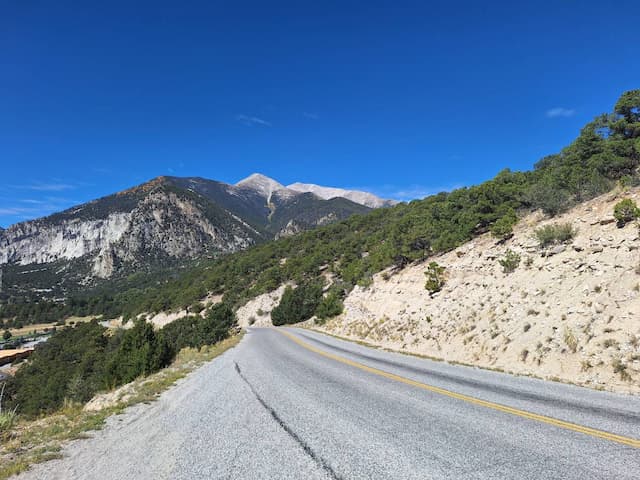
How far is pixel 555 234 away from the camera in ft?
56.6

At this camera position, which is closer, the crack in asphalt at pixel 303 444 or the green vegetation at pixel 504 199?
the crack in asphalt at pixel 303 444

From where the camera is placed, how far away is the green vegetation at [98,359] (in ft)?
80.7

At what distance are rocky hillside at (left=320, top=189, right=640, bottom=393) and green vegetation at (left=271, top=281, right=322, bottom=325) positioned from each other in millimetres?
25802

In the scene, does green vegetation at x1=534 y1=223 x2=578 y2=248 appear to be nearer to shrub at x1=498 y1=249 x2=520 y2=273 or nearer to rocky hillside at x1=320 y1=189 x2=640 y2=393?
rocky hillside at x1=320 y1=189 x2=640 y2=393

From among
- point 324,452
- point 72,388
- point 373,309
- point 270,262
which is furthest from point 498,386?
point 270,262

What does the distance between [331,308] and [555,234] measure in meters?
25.8

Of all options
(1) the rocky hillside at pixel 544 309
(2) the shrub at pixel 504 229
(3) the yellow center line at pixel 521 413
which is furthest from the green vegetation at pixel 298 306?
(3) the yellow center line at pixel 521 413

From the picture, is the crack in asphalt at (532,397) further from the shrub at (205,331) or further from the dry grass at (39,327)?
the dry grass at (39,327)

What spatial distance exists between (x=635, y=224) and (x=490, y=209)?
1467 centimetres

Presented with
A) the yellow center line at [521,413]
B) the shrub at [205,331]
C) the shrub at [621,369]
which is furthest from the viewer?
the shrub at [205,331]

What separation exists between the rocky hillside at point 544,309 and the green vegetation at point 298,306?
25.8 meters

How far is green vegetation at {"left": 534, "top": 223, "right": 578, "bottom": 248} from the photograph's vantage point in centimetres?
1678

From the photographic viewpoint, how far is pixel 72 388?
33625 millimetres

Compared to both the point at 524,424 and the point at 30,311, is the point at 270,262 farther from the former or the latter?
the point at 30,311
